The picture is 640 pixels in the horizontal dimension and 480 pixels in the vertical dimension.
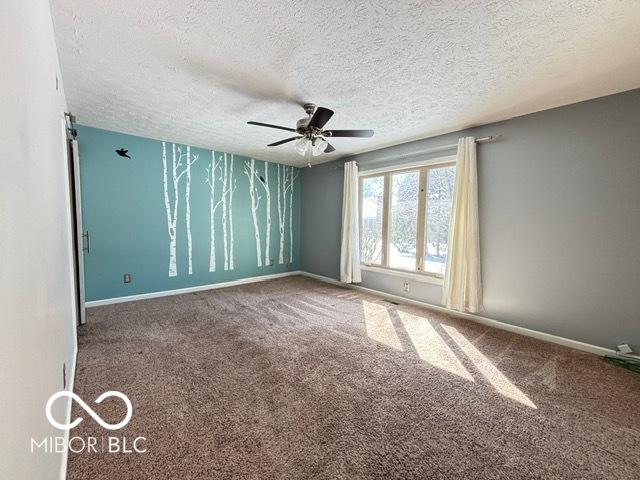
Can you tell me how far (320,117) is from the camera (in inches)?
89.5

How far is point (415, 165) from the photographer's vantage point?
3.80 m

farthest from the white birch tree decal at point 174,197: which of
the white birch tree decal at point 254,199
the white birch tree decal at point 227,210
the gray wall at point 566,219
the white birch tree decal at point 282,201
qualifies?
the gray wall at point 566,219

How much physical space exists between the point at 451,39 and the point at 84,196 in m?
4.36

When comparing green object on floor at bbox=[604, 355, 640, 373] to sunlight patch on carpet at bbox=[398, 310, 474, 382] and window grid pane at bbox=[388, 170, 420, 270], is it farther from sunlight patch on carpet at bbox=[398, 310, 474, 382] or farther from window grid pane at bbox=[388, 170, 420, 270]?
window grid pane at bbox=[388, 170, 420, 270]

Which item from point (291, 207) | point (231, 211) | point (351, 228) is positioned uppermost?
point (291, 207)

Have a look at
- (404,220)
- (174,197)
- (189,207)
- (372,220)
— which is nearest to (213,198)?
(189,207)

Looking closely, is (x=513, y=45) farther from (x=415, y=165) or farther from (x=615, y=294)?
(x=615, y=294)

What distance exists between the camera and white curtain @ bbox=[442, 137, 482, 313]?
123 inches

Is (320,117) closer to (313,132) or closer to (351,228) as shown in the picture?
(313,132)

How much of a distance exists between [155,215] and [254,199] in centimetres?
169

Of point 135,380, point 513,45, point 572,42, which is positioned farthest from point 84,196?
A: point 572,42

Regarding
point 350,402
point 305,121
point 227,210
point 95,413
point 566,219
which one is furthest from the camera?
point 227,210

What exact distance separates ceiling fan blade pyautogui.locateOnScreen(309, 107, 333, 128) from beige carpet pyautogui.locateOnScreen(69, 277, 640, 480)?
83.2 inches

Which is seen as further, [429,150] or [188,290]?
[188,290]
